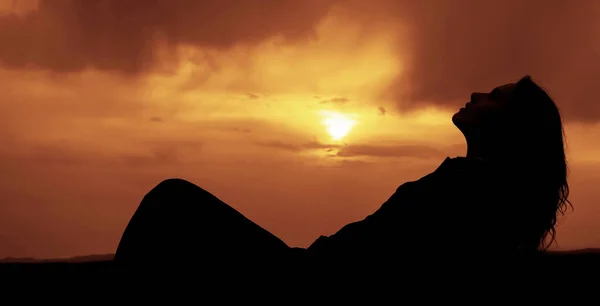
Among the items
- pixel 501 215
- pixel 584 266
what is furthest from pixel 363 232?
pixel 584 266

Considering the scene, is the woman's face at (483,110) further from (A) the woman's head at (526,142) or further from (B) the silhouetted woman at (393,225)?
(B) the silhouetted woman at (393,225)

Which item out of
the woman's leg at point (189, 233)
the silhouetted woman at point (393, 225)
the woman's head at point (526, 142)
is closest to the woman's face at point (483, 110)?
the woman's head at point (526, 142)

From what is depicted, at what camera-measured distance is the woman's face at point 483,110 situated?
2.82m

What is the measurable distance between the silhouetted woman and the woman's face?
0.71ft

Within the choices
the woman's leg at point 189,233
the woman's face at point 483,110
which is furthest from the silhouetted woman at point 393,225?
the woman's face at point 483,110

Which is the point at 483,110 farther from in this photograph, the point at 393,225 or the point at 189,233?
the point at 189,233

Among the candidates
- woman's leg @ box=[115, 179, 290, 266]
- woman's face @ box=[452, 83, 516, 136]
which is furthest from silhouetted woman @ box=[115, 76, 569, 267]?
woman's face @ box=[452, 83, 516, 136]

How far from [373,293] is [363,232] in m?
0.22

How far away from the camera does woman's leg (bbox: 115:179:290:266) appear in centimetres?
238

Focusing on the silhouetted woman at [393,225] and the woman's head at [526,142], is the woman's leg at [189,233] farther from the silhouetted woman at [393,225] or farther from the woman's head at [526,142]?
the woman's head at [526,142]

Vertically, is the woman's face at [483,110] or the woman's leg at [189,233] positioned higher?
the woman's face at [483,110]

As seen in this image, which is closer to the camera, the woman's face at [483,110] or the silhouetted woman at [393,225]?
the silhouetted woman at [393,225]

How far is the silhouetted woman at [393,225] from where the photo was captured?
236 cm

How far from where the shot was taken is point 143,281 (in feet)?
7.63
